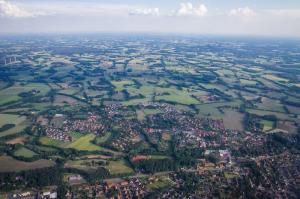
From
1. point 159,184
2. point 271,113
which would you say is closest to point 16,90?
point 271,113

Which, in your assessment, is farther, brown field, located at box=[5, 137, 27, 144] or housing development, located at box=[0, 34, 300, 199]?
brown field, located at box=[5, 137, 27, 144]

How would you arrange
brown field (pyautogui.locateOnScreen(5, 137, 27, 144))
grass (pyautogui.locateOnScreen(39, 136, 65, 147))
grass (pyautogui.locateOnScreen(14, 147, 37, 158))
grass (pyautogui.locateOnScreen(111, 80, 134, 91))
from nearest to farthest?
grass (pyautogui.locateOnScreen(14, 147, 37, 158))
grass (pyautogui.locateOnScreen(39, 136, 65, 147))
brown field (pyautogui.locateOnScreen(5, 137, 27, 144))
grass (pyautogui.locateOnScreen(111, 80, 134, 91))

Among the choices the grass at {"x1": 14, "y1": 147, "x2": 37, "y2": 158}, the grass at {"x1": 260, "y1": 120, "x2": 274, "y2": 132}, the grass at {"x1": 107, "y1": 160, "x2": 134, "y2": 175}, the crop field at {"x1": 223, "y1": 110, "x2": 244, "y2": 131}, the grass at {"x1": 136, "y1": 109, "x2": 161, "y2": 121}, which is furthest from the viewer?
the grass at {"x1": 136, "y1": 109, "x2": 161, "y2": 121}

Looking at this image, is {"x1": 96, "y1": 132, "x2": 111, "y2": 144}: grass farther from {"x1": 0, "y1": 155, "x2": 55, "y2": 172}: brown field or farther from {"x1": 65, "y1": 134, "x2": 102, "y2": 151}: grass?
{"x1": 0, "y1": 155, "x2": 55, "y2": 172}: brown field

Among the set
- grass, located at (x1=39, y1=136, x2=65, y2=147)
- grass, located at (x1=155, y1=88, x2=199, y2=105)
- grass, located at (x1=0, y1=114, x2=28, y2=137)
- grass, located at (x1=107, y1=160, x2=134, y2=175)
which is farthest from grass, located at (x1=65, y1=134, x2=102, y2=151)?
grass, located at (x1=155, y1=88, x2=199, y2=105)

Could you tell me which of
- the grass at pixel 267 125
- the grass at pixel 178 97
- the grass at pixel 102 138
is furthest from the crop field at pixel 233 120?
the grass at pixel 102 138

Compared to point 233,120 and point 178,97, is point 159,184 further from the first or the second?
point 178,97
